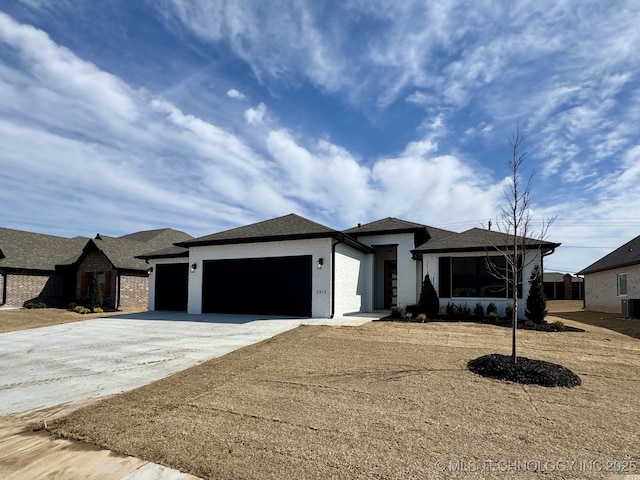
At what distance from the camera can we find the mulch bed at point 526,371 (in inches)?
206

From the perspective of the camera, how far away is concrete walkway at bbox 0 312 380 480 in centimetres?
296

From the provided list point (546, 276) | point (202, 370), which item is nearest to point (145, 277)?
point (202, 370)

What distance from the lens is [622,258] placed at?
1842 centimetres

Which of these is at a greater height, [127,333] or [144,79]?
[144,79]

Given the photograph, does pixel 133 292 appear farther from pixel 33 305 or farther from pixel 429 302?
pixel 429 302

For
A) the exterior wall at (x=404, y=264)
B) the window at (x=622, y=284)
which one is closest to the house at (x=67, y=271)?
the exterior wall at (x=404, y=264)

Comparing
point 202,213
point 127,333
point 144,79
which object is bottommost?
point 127,333

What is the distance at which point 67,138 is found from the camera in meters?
12.7

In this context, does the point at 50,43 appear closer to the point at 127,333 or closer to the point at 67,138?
the point at 67,138

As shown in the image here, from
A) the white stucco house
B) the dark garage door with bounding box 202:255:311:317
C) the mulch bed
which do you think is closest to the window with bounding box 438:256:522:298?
the white stucco house

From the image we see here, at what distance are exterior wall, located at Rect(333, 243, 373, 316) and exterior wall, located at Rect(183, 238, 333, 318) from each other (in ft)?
1.60

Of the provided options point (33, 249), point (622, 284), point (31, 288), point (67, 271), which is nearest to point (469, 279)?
point (622, 284)

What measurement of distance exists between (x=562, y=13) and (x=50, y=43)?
12.2 metres

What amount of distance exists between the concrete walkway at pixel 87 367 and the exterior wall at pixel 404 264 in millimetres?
4611
